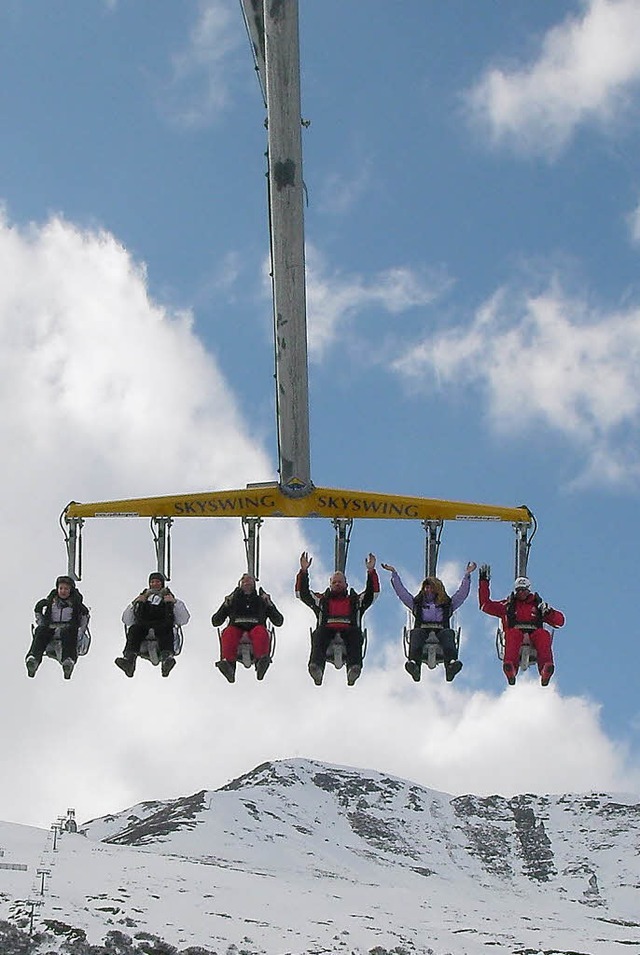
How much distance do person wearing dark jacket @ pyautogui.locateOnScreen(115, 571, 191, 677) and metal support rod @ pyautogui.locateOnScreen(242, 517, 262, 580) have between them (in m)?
1.20

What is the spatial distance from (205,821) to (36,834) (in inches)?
2389

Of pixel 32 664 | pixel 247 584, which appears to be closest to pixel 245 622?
pixel 247 584

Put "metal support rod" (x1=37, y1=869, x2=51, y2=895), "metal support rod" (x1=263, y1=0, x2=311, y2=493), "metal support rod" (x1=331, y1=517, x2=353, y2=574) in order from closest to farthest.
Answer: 1. "metal support rod" (x1=263, y1=0, x2=311, y2=493)
2. "metal support rod" (x1=331, y1=517, x2=353, y2=574)
3. "metal support rod" (x1=37, y1=869, x2=51, y2=895)

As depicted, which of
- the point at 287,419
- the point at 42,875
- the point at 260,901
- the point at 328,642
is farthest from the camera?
the point at 260,901

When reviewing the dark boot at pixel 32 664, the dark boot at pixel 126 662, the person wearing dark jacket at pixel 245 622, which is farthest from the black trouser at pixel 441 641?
the dark boot at pixel 32 664

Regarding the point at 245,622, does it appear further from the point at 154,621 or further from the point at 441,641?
the point at 441,641

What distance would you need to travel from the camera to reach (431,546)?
1789 cm

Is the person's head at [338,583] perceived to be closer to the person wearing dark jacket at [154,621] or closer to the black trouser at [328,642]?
the black trouser at [328,642]

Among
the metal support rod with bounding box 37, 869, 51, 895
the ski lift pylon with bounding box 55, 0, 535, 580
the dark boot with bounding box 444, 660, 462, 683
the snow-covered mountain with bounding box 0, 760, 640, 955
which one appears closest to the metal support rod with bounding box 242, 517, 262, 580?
the ski lift pylon with bounding box 55, 0, 535, 580

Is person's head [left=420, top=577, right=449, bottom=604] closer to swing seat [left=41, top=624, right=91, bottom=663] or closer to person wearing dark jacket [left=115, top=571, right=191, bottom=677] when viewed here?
person wearing dark jacket [left=115, top=571, right=191, bottom=677]

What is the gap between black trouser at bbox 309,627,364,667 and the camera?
1769 cm

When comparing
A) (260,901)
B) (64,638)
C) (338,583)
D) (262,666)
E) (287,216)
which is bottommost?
(262,666)

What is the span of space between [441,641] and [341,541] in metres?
2.16

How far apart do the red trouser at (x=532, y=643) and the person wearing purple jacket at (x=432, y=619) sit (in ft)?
2.55
